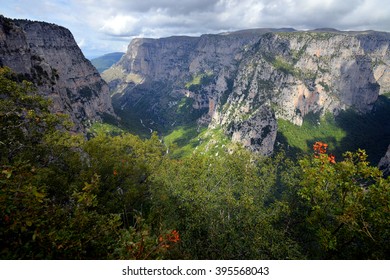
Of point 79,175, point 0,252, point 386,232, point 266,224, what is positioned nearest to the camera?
point 0,252

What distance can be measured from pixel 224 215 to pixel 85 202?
21043 mm

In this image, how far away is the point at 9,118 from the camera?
2581 cm

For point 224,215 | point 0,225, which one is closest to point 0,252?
point 0,225

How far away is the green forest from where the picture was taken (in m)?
11.7

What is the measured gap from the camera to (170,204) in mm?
34000

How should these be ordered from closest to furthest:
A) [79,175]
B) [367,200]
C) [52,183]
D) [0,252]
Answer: [0,252] < [367,200] < [52,183] < [79,175]

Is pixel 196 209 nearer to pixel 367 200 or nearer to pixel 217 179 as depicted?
pixel 217 179

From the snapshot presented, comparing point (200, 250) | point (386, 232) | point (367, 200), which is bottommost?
point (200, 250)

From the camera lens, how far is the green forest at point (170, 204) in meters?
11.7

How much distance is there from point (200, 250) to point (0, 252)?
19.7 meters

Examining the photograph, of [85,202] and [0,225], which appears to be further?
[85,202]
